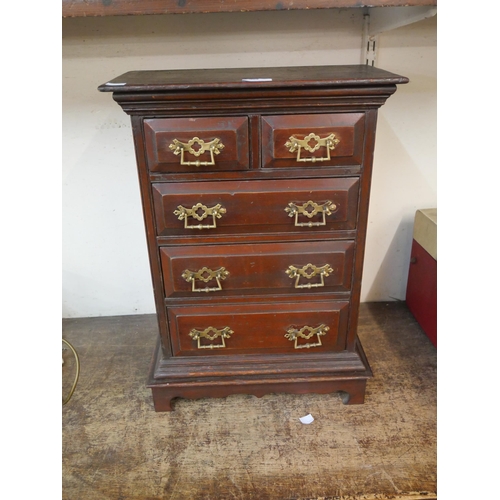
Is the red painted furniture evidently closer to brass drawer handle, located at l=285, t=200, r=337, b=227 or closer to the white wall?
the white wall

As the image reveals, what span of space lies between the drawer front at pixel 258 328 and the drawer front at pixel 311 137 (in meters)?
0.47

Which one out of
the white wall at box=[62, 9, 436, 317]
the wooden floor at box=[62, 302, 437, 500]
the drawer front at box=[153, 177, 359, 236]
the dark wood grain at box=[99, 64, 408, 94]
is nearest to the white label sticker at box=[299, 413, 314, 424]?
the wooden floor at box=[62, 302, 437, 500]

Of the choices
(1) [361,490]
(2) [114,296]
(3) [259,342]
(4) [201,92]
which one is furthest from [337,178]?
(2) [114,296]

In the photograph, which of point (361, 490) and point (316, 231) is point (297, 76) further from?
point (361, 490)

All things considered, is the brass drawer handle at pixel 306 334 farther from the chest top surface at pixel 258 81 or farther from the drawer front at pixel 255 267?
the chest top surface at pixel 258 81

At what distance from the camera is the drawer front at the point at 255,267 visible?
4.30ft

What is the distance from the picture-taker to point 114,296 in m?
2.04

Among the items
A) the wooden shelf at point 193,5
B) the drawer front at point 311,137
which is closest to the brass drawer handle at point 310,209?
the drawer front at point 311,137

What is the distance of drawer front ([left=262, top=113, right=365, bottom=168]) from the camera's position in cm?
117

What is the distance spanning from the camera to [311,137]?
1.17 m

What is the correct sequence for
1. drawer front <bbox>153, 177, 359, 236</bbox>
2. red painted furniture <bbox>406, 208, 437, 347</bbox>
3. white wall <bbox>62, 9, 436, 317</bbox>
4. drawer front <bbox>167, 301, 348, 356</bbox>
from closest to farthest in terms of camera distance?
drawer front <bbox>153, 177, 359, 236</bbox>
drawer front <bbox>167, 301, 348, 356</bbox>
white wall <bbox>62, 9, 436, 317</bbox>
red painted furniture <bbox>406, 208, 437, 347</bbox>

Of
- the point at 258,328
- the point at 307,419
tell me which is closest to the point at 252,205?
the point at 258,328

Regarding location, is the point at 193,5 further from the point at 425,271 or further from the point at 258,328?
the point at 425,271

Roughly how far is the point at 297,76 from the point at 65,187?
1.10 m
